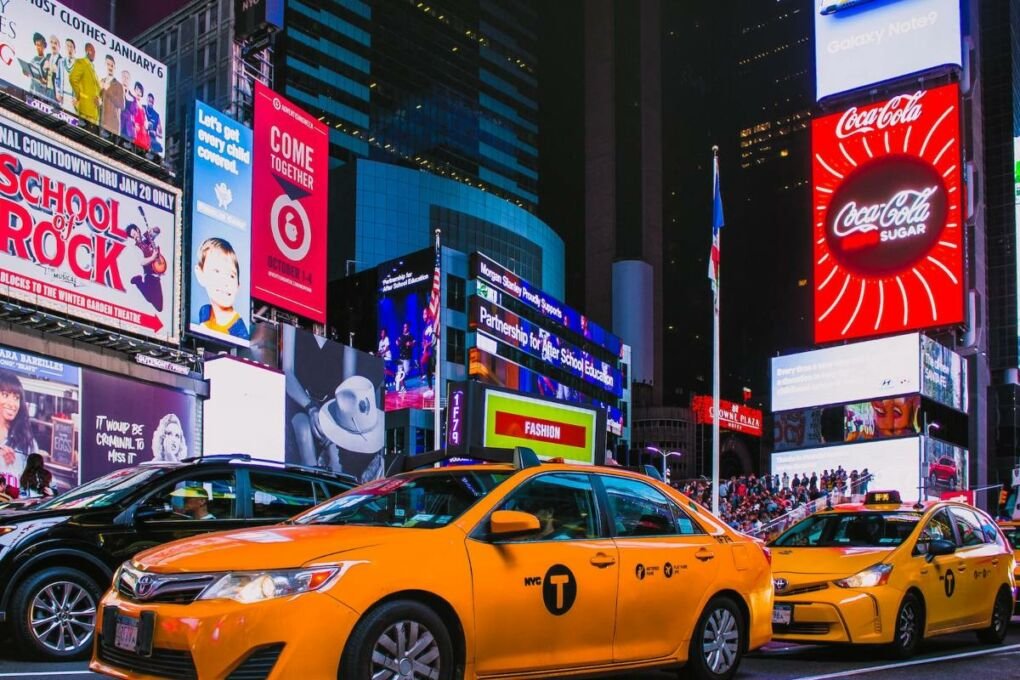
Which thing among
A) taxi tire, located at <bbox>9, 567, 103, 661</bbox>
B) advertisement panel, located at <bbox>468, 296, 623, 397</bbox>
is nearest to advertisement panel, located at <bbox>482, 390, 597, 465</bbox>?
taxi tire, located at <bbox>9, 567, 103, 661</bbox>

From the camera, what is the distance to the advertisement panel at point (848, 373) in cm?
6484

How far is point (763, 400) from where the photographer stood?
15925 centimetres

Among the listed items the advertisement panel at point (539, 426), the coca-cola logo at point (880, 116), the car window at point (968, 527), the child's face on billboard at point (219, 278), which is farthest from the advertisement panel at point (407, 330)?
the car window at point (968, 527)

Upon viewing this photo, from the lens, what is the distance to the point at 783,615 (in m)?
10.3

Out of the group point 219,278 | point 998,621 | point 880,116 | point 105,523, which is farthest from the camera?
point 880,116

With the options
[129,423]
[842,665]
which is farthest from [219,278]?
[842,665]

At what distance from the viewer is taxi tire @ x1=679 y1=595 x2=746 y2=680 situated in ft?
25.8

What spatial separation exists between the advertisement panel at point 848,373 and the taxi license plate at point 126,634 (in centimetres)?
6266

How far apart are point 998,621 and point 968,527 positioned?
102 cm

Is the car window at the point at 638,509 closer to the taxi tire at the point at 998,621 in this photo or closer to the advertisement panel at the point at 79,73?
the taxi tire at the point at 998,621

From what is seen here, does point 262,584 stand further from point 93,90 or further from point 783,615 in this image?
point 93,90

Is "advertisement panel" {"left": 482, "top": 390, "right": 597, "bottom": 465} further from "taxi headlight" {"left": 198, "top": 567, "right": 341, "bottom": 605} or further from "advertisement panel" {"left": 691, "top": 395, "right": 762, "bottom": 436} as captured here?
"advertisement panel" {"left": 691, "top": 395, "right": 762, "bottom": 436}

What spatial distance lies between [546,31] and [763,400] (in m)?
59.6

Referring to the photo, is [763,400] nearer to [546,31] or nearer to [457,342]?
[546,31]
